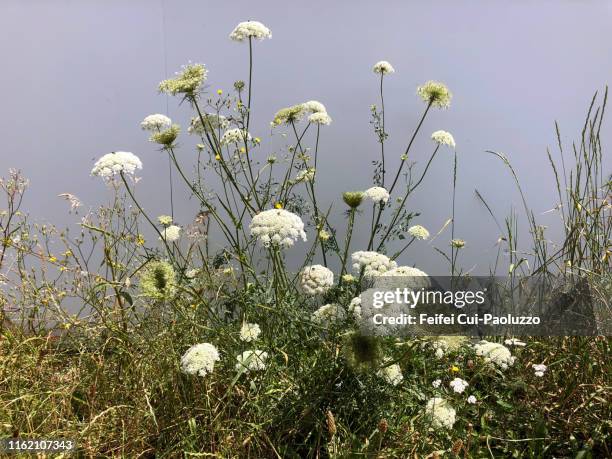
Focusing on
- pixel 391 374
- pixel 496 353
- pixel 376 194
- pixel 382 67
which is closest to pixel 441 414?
pixel 391 374

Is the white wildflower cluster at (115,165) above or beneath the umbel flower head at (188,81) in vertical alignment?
beneath

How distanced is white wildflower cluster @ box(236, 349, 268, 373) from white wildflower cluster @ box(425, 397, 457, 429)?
23.8 inches

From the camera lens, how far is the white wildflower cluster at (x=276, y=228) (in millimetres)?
1957

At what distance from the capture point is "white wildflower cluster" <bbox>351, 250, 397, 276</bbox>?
2.00m

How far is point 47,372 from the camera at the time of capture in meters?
2.69

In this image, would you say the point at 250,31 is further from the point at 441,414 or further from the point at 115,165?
the point at 441,414

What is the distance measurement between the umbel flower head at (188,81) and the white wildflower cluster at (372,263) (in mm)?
1043

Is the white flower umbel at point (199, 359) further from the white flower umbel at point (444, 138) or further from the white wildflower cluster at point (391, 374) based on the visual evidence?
the white flower umbel at point (444, 138)

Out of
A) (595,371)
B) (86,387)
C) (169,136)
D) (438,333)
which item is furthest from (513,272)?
(86,387)

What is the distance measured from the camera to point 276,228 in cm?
196

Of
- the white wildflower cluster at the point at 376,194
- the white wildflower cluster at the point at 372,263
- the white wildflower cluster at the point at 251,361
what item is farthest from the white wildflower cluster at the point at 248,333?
the white wildflower cluster at the point at 376,194

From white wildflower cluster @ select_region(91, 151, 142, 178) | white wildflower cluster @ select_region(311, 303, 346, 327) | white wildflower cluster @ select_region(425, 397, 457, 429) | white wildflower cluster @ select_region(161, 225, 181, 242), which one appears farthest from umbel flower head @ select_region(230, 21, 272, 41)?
white wildflower cluster @ select_region(425, 397, 457, 429)

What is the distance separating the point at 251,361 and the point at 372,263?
55cm

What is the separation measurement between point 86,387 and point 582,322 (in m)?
2.28
